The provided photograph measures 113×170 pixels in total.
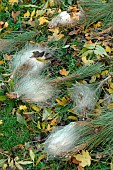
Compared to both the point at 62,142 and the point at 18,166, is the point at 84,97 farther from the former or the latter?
the point at 18,166

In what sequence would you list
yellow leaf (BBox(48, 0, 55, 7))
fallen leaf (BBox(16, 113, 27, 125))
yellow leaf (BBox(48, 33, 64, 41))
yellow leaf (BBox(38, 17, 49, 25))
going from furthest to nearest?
yellow leaf (BBox(48, 0, 55, 7)), yellow leaf (BBox(38, 17, 49, 25)), yellow leaf (BBox(48, 33, 64, 41)), fallen leaf (BBox(16, 113, 27, 125))

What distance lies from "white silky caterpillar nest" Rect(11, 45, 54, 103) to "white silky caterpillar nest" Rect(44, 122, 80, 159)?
381 millimetres

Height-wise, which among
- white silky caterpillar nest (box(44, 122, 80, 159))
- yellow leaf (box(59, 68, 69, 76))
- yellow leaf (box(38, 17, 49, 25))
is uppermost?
yellow leaf (box(38, 17, 49, 25))

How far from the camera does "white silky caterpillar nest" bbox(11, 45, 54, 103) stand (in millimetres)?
3230

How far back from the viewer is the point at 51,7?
402 cm

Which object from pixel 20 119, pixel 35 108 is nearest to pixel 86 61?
pixel 35 108

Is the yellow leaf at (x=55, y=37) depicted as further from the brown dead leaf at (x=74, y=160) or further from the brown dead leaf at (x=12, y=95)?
the brown dead leaf at (x=74, y=160)

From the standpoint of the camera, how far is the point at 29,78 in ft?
10.9

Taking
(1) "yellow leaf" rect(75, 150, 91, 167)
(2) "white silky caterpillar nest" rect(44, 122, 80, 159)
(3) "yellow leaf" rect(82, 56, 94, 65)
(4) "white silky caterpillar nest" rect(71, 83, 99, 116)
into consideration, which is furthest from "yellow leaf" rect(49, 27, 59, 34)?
→ (1) "yellow leaf" rect(75, 150, 91, 167)

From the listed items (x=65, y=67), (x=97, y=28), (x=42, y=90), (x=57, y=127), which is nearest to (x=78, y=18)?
(x=97, y=28)

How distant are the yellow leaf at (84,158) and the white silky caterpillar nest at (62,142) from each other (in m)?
0.07

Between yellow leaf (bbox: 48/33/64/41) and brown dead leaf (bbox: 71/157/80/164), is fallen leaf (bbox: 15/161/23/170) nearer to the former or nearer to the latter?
brown dead leaf (bbox: 71/157/80/164)

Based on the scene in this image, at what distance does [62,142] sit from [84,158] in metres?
0.18

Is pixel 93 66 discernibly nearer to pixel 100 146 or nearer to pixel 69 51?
pixel 69 51
